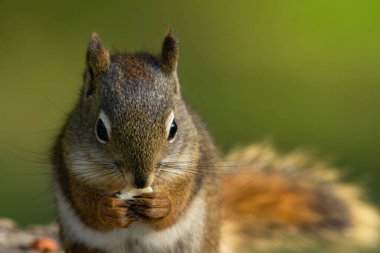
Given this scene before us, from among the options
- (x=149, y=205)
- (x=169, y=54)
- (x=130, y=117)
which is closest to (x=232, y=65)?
(x=169, y=54)

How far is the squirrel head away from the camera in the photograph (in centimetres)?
314

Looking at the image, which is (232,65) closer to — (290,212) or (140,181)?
(290,212)

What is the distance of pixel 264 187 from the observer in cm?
432

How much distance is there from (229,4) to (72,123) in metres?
5.40

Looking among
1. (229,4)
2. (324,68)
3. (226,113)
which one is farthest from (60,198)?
(229,4)

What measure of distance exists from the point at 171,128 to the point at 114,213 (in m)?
0.30

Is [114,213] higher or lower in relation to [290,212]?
lower

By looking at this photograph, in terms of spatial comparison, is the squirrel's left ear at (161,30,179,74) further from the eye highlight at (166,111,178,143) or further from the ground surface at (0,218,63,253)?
the ground surface at (0,218,63,253)

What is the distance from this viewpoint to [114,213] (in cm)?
334

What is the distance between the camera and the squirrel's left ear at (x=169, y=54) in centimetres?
343

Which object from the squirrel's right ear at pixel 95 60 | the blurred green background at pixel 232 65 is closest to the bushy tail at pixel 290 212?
the squirrel's right ear at pixel 95 60

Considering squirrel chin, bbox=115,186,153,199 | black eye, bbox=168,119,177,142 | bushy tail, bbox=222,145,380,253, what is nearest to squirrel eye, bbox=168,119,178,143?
black eye, bbox=168,119,177,142

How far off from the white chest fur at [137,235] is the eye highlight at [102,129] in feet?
1.06

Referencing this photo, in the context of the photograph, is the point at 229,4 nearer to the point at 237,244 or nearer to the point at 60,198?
the point at 237,244
